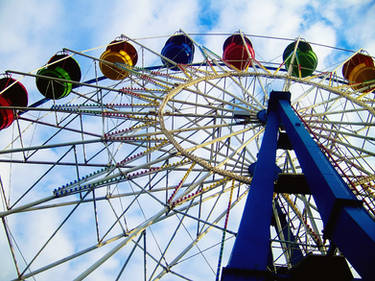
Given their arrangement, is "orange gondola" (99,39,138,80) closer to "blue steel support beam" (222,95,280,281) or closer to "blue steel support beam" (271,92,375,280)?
"blue steel support beam" (222,95,280,281)

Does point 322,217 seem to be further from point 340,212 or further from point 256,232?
point 256,232

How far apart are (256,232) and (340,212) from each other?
4.03 feet

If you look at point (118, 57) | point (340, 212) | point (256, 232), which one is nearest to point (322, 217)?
point (340, 212)

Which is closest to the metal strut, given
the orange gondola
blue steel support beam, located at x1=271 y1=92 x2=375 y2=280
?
blue steel support beam, located at x1=271 y1=92 x2=375 y2=280

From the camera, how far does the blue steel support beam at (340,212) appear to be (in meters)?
3.17

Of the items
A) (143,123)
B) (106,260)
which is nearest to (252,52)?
(143,123)

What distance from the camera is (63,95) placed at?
547 inches

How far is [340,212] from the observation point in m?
3.81

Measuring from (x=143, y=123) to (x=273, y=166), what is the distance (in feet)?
24.6

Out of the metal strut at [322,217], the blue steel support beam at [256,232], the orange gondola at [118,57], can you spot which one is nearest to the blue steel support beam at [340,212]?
the metal strut at [322,217]

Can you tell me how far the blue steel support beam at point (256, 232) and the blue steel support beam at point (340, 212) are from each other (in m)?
0.74

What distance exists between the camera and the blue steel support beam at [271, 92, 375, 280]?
10.4ft

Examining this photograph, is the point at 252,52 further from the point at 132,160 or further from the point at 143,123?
the point at 132,160

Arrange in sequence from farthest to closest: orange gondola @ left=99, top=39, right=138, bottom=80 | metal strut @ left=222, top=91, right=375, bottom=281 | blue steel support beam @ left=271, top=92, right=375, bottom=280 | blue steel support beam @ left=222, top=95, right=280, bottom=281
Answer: orange gondola @ left=99, top=39, right=138, bottom=80, blue steel support beam @ left=222, top=95, right=280, bottom=281, metal strut @ left=222, top=91, right=375, bottom=281, blue steel support beam @ left=271, top=92, right=375, bottom=280
